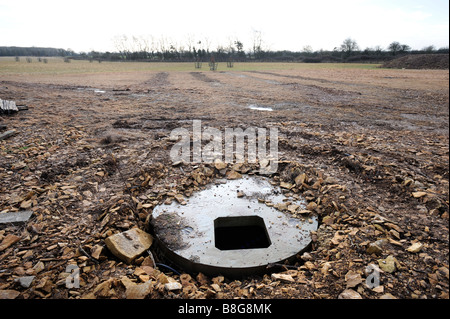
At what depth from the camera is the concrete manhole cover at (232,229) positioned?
2658 millimetres

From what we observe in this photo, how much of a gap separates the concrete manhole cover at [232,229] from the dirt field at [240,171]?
0.15m

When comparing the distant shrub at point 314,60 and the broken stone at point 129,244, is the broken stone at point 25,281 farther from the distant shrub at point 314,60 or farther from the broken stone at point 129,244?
the distant shrub at point 314,60

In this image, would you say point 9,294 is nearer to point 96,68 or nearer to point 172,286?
point 172,286

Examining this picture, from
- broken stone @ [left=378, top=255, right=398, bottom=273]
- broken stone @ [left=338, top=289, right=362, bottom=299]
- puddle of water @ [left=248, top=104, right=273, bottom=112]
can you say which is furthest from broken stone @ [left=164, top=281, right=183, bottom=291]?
puddle of water @ [left=248, top=104, right=273, bottom=112]

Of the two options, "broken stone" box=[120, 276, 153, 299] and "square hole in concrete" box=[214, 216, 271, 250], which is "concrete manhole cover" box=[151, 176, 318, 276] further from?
"broken stone" box=[120, 276, 153, 299]

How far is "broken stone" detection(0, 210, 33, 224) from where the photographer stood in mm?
2984

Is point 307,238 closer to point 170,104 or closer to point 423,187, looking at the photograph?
point 423,187

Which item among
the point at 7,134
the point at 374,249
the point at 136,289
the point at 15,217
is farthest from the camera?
the point at 7,134

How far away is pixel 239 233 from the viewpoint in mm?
3396

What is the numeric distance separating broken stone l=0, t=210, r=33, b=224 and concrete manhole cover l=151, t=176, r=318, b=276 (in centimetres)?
148

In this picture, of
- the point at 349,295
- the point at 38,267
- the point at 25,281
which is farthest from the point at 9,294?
the point at 349,295

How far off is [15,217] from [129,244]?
4.95 feet
